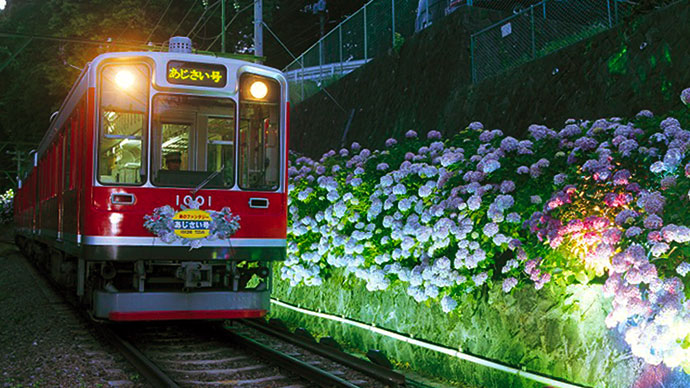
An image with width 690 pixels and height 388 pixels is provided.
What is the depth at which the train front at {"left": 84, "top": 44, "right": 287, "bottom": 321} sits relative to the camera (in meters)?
7.70

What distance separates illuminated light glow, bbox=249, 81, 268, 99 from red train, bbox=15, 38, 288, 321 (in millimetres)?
11

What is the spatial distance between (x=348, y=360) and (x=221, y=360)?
4.62 ft

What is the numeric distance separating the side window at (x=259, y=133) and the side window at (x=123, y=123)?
1.10 meters

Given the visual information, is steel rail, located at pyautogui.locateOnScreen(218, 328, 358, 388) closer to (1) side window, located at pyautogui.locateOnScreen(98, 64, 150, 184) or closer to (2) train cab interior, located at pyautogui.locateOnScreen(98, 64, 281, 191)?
(2) train cab interior, located at pyautogui.locateOnScreen(98, 64, 281, 191)

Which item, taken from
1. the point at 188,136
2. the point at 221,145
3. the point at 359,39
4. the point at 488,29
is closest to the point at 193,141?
the point at 188,136

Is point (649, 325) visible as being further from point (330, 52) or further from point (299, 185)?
point (330, 52)

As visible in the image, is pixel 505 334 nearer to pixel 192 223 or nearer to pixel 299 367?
pixel 299 367

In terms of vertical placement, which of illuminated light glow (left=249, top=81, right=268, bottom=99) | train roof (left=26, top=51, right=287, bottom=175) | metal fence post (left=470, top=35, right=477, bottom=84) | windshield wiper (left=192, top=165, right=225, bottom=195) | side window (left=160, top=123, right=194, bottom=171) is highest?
metal fence post (left=470, top=35, right=477, bottom=84)

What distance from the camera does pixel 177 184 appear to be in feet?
25.9

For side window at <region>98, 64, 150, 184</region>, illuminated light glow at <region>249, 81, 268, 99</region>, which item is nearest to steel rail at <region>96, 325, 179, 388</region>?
side window at <region>98, 64, 150, 184</region>

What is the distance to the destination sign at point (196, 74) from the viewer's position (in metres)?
8.03

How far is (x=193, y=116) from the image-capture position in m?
8.09

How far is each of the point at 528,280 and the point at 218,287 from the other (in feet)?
12.3

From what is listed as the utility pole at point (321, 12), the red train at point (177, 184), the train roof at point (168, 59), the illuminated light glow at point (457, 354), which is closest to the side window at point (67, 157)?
the red train at point (177, 184)
